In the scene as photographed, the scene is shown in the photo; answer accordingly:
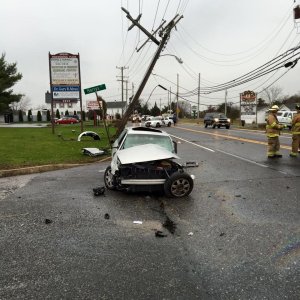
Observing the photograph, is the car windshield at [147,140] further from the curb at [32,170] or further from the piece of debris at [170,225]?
the curb at [32,170]

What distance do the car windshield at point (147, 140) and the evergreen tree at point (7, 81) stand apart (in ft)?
164

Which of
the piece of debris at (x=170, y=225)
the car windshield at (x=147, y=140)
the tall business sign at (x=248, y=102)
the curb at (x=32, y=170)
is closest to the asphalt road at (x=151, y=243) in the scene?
the piece of debris at (x=170, y=225)

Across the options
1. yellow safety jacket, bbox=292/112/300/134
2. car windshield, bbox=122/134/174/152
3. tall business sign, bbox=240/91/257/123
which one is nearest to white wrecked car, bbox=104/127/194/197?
car windshield, bbox=122/134/174/152

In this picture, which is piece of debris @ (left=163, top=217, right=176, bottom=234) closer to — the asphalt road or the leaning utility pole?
the asphalt road

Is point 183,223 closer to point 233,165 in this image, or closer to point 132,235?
point 132,235

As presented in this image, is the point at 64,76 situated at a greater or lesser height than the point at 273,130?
greater

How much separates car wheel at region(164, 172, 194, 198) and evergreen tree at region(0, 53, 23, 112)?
52.3 meters

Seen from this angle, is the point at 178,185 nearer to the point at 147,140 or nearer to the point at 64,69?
the point at 147,140

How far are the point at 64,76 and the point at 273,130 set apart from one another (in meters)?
16.5

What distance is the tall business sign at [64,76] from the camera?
26.5 meters

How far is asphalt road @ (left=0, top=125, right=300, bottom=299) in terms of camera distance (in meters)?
4.13

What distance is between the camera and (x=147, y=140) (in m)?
10.2

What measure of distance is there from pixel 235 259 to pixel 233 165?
A: 8.70 m

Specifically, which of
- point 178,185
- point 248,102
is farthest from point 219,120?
point 178,185
